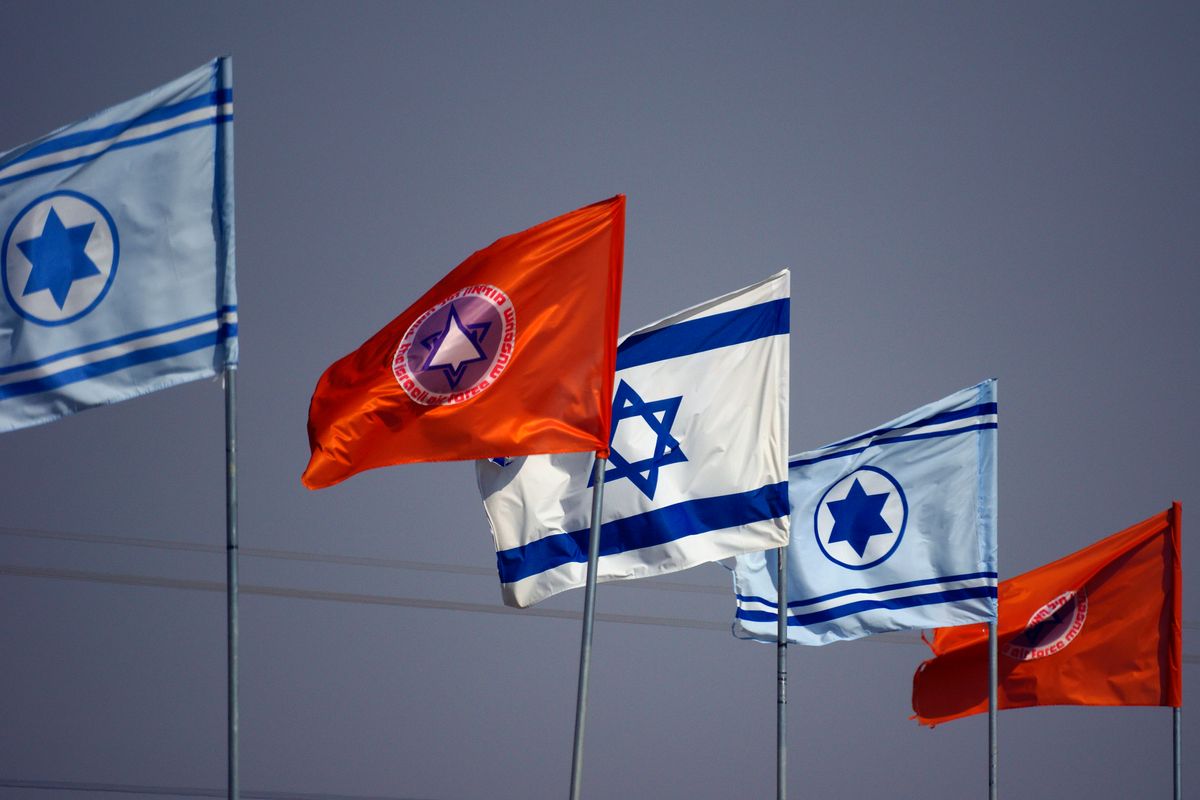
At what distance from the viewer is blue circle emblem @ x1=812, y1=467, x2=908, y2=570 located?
7141 mm

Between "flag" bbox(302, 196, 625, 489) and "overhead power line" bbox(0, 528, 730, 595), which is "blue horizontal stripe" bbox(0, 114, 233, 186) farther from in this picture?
"overhead power line" bbox(0, 528, 730, 595)

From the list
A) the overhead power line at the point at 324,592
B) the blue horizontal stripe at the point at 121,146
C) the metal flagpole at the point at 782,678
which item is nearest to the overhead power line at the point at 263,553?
the overhead power line at the point at 324,592

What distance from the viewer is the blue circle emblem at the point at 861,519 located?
7.14 m

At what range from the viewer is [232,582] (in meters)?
4.32

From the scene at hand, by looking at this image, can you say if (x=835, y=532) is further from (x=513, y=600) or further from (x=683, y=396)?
(x=513, y=600)

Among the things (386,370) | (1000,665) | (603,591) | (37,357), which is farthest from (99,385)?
(603,591)

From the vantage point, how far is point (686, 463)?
5941 millimetres

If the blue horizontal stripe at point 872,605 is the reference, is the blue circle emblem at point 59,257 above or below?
above

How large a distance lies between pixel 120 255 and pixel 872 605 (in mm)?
3905

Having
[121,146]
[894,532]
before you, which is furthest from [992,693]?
[121,146]

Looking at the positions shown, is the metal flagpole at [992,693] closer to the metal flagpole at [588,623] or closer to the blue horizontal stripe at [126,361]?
the metal flagpole at [588,623]

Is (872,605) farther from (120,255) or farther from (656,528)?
(120,255)

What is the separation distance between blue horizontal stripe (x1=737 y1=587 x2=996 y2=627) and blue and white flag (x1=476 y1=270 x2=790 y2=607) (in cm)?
151

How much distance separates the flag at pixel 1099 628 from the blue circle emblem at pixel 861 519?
957 mm
